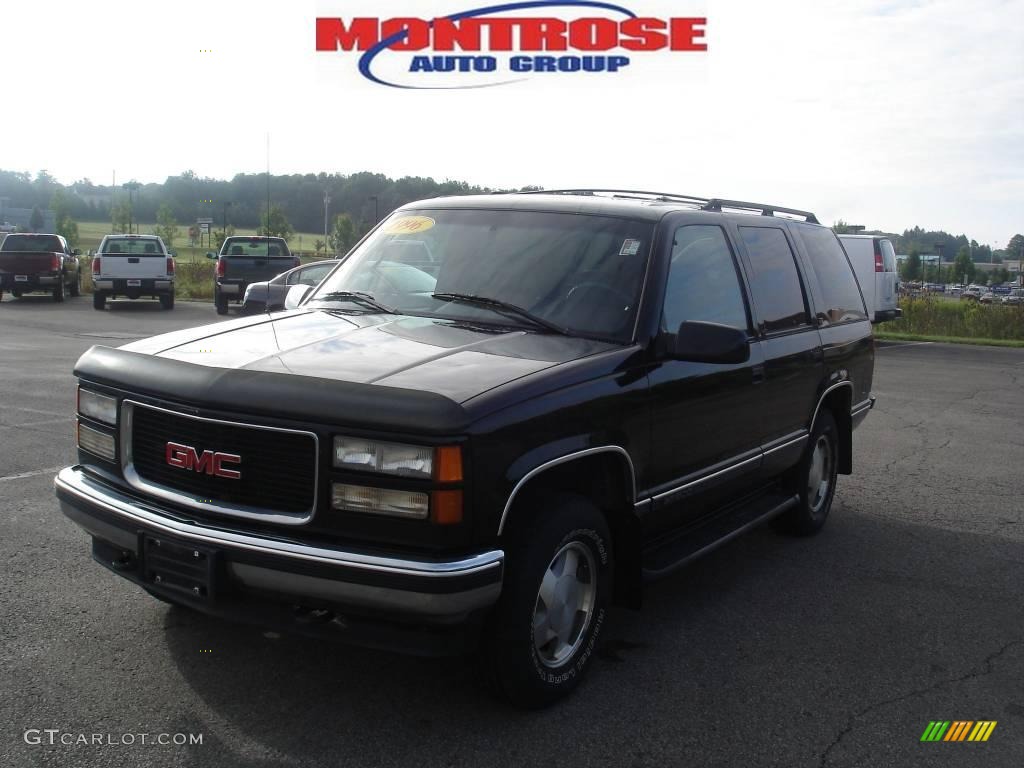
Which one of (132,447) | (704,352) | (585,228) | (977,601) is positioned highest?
(585,228)

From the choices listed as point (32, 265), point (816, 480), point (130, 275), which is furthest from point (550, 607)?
point (32, 265)

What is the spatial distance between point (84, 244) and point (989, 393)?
11322 centimetres

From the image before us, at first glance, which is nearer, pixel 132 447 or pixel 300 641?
pixel 132 447

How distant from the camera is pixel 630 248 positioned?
178 inches

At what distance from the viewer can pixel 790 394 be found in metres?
5.63

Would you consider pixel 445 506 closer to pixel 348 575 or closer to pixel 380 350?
pixel 348 575

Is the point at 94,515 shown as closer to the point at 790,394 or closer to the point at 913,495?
the point at 790,394

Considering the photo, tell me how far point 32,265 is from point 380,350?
27.8m

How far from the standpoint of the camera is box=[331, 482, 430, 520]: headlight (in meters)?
3.21

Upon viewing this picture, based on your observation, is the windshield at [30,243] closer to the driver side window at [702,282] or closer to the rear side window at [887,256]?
the rear side window at [887,256]

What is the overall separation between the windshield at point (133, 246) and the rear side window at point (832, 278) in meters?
22.5

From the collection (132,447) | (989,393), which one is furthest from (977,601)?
(989,393)

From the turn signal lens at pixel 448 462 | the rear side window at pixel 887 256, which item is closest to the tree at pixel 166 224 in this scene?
the rear side window at pixel 887 256

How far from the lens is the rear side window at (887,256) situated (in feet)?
67.1
